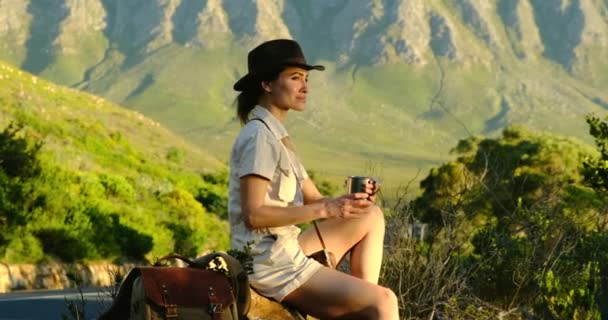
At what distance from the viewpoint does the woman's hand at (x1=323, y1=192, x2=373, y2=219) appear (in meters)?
5.89

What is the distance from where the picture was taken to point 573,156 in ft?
119

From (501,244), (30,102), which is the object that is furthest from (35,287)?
(30,102)

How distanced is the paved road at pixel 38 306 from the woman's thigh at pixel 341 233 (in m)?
5.81

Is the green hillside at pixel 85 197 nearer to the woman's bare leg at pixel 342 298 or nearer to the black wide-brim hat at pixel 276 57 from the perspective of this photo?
the black wide-brim hat at pixel 276 57

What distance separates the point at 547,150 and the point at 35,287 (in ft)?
68.7

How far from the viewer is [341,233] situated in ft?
20.7

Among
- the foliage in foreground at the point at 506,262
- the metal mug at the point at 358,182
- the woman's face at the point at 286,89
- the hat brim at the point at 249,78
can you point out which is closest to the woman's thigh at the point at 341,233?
the metal mug at the point at 358,182

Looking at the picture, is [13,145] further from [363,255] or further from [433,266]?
[363,255]

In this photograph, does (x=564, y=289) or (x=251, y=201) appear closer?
(x=251, y=201)

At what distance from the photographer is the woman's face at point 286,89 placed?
20.5ft

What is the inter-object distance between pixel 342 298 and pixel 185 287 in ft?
2.67

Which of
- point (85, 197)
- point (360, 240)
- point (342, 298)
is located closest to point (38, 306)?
point (360, 240)

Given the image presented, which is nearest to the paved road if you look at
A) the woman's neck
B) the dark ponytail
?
the dark ponytail

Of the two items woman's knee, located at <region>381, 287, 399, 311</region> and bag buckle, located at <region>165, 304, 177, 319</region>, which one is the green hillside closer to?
woman's knee, located at <region>381, 287, 399, 311</region>
